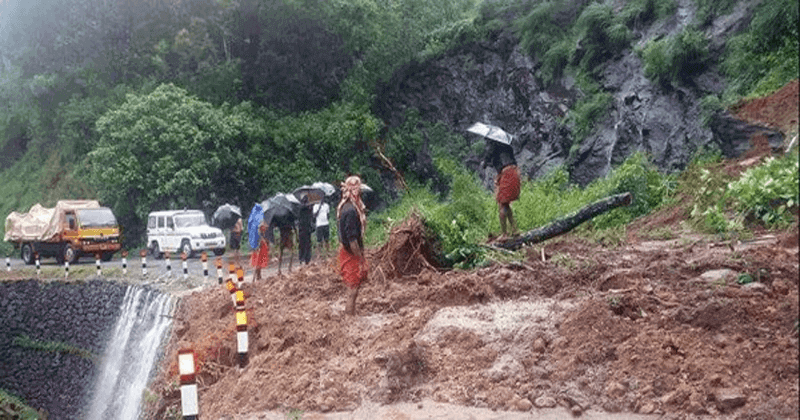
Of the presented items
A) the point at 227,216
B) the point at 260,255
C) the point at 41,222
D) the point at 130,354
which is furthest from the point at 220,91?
the point at 260,255

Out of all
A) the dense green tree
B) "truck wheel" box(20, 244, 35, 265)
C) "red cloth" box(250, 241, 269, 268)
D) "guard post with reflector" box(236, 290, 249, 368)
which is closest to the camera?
"guard post with reflector" box(236, 290, 249, 368)

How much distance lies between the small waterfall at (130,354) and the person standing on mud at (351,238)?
5072 mm

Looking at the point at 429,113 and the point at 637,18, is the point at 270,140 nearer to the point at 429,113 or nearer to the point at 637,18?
the point at 429,113

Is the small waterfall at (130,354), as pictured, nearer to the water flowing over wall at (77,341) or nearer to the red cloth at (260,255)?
the water flowing over wall at (77,341)

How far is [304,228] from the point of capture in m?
14.9

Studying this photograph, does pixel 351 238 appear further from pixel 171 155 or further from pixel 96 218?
pixel 96 218

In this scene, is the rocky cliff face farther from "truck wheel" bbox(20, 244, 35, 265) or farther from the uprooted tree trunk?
"truck wheel" bbox(20, 244, 35, 265)

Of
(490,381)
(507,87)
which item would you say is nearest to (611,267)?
(490,381)

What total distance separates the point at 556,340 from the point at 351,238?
287 centimetres

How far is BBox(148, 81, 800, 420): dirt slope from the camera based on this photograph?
540cm

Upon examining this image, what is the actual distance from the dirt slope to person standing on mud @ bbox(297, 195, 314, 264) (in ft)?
14.2

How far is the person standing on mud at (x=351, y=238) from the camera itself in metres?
8.62

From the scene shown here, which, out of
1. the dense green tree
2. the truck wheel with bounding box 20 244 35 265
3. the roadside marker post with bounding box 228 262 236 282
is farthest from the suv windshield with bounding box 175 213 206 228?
the roadside marker post with bounding box 228 262 236 282

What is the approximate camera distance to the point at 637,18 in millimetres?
20594
